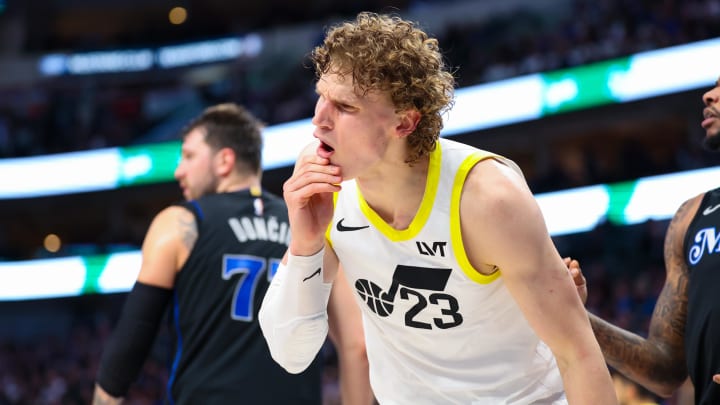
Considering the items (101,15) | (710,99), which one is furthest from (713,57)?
(101,15)

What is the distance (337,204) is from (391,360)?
54cm

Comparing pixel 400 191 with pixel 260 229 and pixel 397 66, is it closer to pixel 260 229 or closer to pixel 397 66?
pixel 397 66

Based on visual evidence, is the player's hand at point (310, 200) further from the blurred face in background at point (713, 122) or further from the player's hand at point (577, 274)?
the blurred face in background at point (713, 122)

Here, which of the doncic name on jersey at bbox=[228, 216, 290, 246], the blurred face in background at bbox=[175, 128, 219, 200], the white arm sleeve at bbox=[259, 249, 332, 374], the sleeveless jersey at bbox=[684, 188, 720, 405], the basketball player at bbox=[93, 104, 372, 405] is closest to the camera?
the white arm sleeve at bbox=[259, 249, 332, 374]

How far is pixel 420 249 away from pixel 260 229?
5.34ft

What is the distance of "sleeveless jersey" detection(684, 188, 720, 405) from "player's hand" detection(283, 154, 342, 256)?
1440mm

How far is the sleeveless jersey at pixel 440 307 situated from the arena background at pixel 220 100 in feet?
26.2

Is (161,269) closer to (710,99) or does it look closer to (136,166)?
(710,99)

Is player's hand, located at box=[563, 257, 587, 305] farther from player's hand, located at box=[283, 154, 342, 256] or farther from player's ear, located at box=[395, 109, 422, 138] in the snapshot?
player's hand, located at box=[283, 154, 342, 256]

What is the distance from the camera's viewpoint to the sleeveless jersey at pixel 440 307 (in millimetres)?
2545

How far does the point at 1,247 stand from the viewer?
78.6 ft

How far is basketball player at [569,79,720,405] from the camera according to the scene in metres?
3.05

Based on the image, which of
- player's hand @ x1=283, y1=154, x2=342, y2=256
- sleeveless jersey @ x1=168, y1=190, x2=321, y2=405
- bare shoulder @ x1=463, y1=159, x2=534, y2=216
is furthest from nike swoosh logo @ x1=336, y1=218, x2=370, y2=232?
sleeveless jersey @ x1=168, y1=190, x2=321, y2=405

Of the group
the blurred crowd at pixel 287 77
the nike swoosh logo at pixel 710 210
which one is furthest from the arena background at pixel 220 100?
the nike swoosh logo at pixel 710 210
